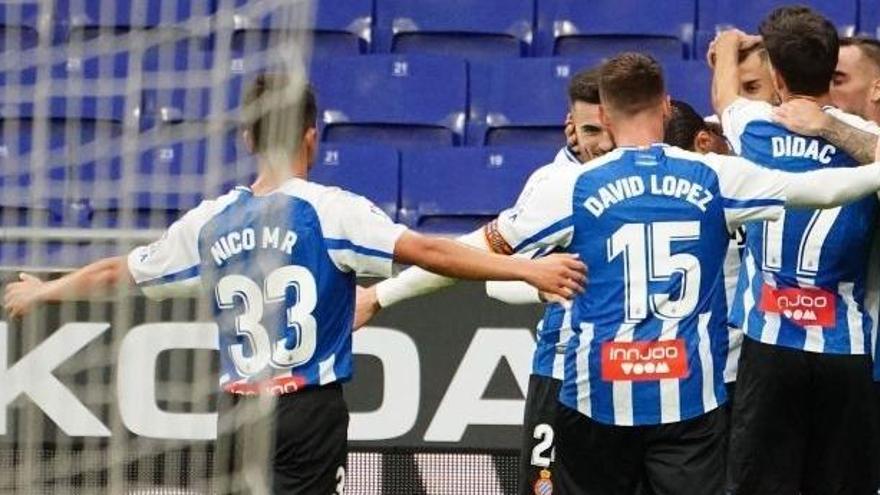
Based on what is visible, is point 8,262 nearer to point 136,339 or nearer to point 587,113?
point 136,339

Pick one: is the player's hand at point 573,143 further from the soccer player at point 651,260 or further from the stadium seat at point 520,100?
the stadium seat at point 520,100

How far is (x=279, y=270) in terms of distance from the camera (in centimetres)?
566

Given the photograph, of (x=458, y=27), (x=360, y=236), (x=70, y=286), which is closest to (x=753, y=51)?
(x=360, y=236)

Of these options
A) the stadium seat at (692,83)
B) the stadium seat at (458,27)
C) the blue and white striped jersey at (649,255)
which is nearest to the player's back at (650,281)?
the blue and white striped jersey at (649,255)

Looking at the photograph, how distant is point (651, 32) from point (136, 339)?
148 inches

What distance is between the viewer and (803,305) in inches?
236

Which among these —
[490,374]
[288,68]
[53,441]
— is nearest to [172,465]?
[53,441]

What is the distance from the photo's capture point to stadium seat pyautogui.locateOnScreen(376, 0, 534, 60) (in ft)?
33.8

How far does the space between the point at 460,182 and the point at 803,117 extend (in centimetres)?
380

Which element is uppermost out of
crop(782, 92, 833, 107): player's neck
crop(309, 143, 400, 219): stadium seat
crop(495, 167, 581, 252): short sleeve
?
crop(782, 92, 833, 107): player's neck

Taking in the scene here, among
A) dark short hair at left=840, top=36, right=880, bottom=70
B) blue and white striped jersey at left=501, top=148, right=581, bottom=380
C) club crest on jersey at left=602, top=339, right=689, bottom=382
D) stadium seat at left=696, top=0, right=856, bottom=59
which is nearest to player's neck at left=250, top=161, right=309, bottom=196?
blue and white striped jersey at left=501, top=148, right=581, bottom=380

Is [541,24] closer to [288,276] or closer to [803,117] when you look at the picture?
[803,117]

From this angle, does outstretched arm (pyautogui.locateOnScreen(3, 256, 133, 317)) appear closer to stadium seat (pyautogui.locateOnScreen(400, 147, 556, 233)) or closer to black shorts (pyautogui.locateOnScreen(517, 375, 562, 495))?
black shorts (pyautogui.locateOnScreen(517, 375, 562, 495))

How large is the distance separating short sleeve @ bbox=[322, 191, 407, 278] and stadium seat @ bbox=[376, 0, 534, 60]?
4.77 m
